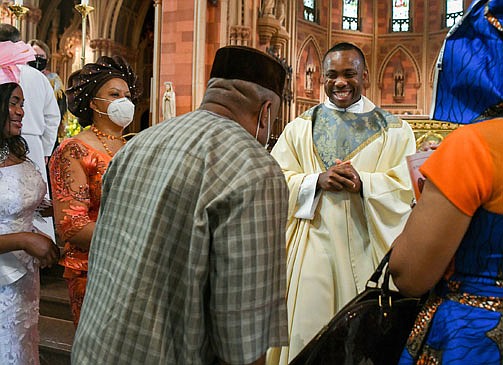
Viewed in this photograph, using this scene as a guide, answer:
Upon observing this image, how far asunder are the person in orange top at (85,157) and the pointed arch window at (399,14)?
22096 millimetres

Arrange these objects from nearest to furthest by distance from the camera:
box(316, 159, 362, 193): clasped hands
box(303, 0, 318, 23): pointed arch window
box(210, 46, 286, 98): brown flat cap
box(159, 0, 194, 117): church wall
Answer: box(210, 46, 286, 98): brown flat cap → box(316, 159, 362, 193): clasped hands → box(159, 0, 194, 117): church wall → box(303, 0, 318, 23): pointed arch window

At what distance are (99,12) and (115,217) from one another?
17.3 metres

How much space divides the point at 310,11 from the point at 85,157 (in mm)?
20636

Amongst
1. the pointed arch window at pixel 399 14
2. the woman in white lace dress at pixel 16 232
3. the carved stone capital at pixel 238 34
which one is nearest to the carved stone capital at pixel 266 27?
the carved stone capital at pixel 238 34

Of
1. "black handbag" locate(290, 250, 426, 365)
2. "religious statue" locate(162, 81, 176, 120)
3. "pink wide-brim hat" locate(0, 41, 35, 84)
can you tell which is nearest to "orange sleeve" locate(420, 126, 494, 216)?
"black handbag" locate(290, 250, 426, 365)

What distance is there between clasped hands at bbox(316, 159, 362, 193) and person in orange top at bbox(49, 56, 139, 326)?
1.03m

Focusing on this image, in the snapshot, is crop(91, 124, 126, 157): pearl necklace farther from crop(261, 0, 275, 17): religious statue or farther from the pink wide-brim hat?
crop(261, 0, 275, 17): religious statue

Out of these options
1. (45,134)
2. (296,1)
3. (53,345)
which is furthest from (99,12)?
(53,345)

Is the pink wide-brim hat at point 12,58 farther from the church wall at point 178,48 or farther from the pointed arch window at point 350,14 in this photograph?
the pointed arch window at point 350,14

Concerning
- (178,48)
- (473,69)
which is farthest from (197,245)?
(178,48)

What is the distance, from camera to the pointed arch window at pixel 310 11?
2138 cm

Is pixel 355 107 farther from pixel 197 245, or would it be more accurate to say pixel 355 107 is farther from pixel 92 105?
pixel 197 245

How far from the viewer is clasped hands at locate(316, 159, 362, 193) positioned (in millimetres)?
2684

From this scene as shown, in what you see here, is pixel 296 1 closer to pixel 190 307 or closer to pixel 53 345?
pixel 53 345
